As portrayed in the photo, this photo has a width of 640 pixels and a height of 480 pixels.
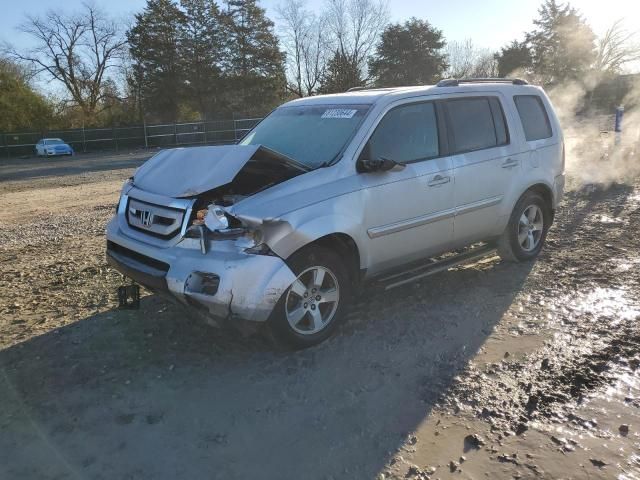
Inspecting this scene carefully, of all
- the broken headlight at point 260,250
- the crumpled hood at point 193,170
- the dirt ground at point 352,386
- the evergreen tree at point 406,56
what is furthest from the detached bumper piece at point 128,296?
the evergreen tree at point 406,56

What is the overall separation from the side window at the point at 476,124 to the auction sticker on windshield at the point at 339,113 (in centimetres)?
101

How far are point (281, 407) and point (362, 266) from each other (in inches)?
55.7

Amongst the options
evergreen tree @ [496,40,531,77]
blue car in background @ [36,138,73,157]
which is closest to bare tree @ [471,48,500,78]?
evergreen tree @ [496,40,531,77]

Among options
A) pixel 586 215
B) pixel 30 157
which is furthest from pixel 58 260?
pixel 30 157

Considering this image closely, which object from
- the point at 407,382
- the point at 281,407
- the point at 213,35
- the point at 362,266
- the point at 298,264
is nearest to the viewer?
the point at 281,407

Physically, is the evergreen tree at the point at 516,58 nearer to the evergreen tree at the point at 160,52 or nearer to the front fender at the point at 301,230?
the evergreen tree at the point at 160,52

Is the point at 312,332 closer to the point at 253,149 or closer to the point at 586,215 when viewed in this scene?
the point at 253,149

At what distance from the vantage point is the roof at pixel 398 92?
4.70m

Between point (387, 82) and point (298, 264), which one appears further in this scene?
point (387, 82)

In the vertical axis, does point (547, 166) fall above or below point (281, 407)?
above

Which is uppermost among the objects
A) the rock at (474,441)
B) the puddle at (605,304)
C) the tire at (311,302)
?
the tire at (311,302)

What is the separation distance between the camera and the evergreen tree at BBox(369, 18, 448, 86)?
167 ft

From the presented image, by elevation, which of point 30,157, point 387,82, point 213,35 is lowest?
point 30,157

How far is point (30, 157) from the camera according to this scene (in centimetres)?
3622
